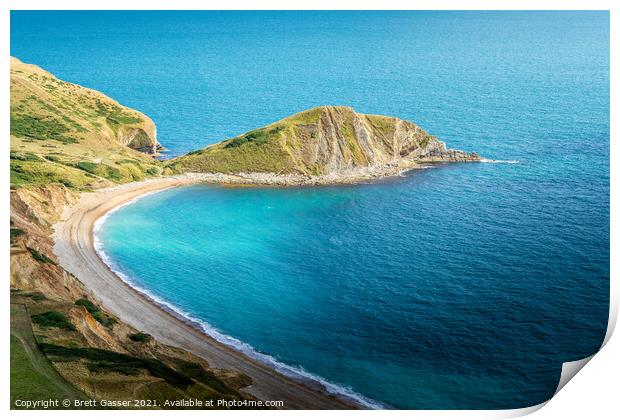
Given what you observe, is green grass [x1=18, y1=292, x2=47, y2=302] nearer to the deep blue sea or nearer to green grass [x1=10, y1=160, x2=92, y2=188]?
the deep blue sea

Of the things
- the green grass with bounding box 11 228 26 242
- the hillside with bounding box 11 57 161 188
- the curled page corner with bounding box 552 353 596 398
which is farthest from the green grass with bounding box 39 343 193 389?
the hillside with bounding box 11 57 161 188

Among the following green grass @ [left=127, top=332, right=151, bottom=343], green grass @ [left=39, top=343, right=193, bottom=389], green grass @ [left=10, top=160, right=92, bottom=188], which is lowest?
green grass @ [left=39, top=343, right=193, bottom=389]

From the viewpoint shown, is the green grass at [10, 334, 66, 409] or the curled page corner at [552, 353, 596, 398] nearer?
the green grass at [10, 334, 66, 409]

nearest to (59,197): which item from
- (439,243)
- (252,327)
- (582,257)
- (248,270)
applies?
(248,270)

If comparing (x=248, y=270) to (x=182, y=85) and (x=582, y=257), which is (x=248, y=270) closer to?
(x=582, y=257)

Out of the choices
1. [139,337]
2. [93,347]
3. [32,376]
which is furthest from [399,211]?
[32,376]

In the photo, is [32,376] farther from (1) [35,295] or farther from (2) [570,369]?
(2) [570,369]

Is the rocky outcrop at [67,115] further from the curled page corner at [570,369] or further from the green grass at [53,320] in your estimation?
the curled page corner at [570,369]

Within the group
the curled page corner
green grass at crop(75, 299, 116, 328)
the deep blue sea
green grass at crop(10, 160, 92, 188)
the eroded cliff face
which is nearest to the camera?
the eroded cliff face
